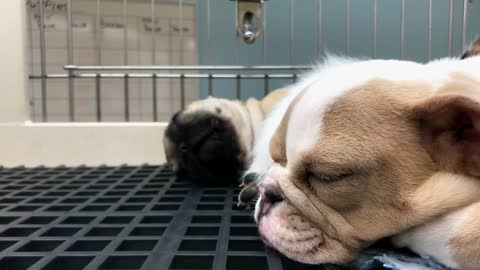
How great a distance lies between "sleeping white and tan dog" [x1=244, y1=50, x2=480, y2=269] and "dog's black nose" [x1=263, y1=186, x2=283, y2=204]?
0.10ft

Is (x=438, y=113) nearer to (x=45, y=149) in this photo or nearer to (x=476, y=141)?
(x=476, y=141)

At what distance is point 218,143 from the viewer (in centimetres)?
100

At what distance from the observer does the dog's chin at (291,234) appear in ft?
1.65

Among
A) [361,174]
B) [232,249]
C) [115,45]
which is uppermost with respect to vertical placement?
[115,45]

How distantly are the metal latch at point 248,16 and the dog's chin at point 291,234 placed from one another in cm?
75

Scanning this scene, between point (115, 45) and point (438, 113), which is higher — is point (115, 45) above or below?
above

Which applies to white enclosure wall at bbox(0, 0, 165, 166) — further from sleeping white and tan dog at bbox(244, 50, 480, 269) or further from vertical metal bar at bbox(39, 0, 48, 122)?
sleeping white and tan dog at bbox(244, 50, 480, 269)

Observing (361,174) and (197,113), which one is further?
(197,113)

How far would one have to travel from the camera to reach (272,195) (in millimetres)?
568

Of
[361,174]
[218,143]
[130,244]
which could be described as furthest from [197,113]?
[361,174]

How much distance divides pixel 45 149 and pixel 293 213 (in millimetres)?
989

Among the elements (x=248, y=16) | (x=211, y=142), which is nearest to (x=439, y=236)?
(x=211, y=142)

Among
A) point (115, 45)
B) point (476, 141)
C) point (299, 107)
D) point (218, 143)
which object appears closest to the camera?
point (476, 141)

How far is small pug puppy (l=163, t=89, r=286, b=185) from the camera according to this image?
38.8 inches
